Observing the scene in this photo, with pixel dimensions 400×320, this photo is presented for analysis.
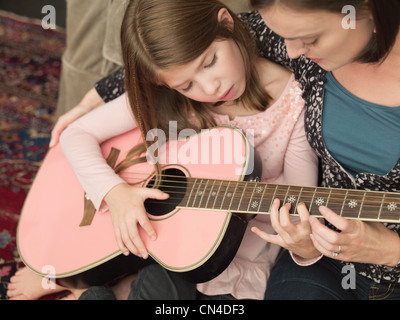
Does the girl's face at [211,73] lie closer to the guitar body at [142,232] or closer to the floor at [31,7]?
the guitar body at [142,232]

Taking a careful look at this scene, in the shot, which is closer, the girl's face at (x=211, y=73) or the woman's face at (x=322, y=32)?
the woman's face at (x=322, y=32)

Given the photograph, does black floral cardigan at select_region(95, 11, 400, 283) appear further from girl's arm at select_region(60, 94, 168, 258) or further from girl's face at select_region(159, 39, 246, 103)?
girl's arm at select_region(60, 94, 168, 258)

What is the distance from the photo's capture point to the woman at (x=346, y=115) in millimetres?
781

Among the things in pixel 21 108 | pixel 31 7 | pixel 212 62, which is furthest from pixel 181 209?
pixel 31 7

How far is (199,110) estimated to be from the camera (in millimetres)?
1190

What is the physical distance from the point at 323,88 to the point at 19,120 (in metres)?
1.52

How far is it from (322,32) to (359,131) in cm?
27

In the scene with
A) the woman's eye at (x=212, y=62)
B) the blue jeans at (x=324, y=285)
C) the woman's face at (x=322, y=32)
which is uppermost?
the woman's face at (x=322, y=32)

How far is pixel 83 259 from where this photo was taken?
1099mm

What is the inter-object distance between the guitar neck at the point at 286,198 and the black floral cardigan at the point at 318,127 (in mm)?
96

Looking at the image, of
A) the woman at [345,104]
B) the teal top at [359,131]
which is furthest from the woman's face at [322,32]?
the teal top at [359,131]

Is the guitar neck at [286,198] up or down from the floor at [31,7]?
up

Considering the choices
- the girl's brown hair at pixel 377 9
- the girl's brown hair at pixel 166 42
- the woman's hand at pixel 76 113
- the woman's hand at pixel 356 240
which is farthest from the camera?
the woman's hand at pixel 76 113

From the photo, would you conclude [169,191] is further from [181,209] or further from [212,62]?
[212,62]
